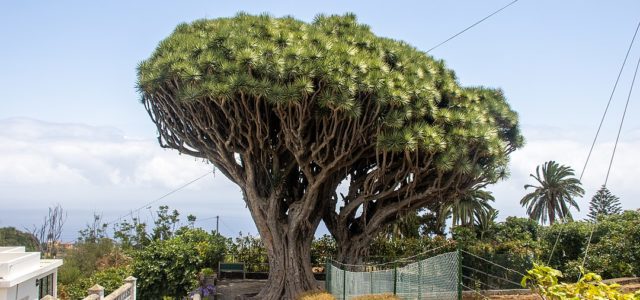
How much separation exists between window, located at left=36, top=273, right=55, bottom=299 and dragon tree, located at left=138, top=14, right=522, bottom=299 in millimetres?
6471

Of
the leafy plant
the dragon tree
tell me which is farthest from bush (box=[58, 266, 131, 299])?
the leafy plant

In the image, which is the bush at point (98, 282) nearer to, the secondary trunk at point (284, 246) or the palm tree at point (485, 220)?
the secondary trunk at point (284, 246)

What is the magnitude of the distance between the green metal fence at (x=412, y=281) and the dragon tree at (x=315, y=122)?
13.3 ft

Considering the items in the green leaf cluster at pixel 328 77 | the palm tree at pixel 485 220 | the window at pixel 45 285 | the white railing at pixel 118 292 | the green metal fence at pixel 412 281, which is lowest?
the window at pixel 45 285

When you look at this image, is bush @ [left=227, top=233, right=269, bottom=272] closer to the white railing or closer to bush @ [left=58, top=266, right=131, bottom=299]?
bush @ [left=58, top=266, right=131, bottom=299]

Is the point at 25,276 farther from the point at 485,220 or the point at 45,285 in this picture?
the point at 485,220

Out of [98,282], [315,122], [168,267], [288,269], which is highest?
[315,122]

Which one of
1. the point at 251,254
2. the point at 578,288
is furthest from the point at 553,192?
the point at 578,288

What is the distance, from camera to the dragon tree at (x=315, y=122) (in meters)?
15.7

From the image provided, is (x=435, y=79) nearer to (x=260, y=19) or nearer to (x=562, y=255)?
(x=260, y=19)

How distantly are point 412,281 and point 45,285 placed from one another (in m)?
15.5

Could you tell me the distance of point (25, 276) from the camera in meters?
18.2

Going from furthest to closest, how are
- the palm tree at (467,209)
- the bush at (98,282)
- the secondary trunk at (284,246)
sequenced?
the palm tree at (467,209)
the bush at (98,282)
the secondary trunk at (284,246)

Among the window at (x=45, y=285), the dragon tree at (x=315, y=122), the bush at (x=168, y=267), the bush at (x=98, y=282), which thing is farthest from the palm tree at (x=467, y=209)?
the window at (x=45, y=285)
